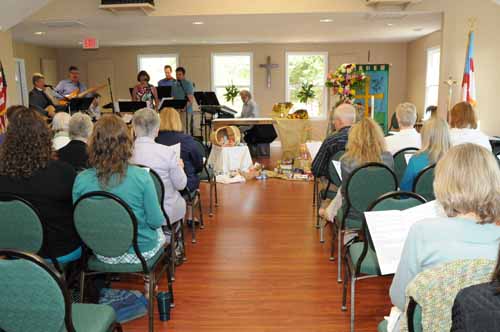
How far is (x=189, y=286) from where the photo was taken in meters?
3.15

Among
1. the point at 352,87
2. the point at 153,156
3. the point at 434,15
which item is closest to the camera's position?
the point at 153,156

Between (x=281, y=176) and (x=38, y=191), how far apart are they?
16.0ft

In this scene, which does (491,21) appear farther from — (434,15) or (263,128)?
(263,128)

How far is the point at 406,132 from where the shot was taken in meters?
4.02

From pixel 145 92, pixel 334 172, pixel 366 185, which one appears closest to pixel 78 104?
pixel 145 92

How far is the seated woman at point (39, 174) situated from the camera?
88.9 inches

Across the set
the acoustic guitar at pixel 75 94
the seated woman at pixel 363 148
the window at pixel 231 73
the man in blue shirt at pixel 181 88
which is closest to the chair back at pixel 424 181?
the seated woman at pixel 363 148

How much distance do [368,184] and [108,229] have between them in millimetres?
1622

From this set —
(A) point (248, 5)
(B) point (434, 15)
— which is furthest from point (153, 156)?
(B) point (434, 15)

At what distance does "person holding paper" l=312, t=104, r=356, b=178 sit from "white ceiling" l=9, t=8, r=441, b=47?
376cm

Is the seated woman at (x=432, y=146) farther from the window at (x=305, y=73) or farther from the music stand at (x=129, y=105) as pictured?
the window at (x=305, y=73)

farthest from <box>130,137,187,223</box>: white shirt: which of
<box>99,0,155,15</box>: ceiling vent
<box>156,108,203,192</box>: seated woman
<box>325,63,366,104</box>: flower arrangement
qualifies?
<box>99,0,155,15</box>: ceiling vent

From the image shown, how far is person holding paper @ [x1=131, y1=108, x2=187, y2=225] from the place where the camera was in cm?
308

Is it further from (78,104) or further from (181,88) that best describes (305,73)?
(78,104)
